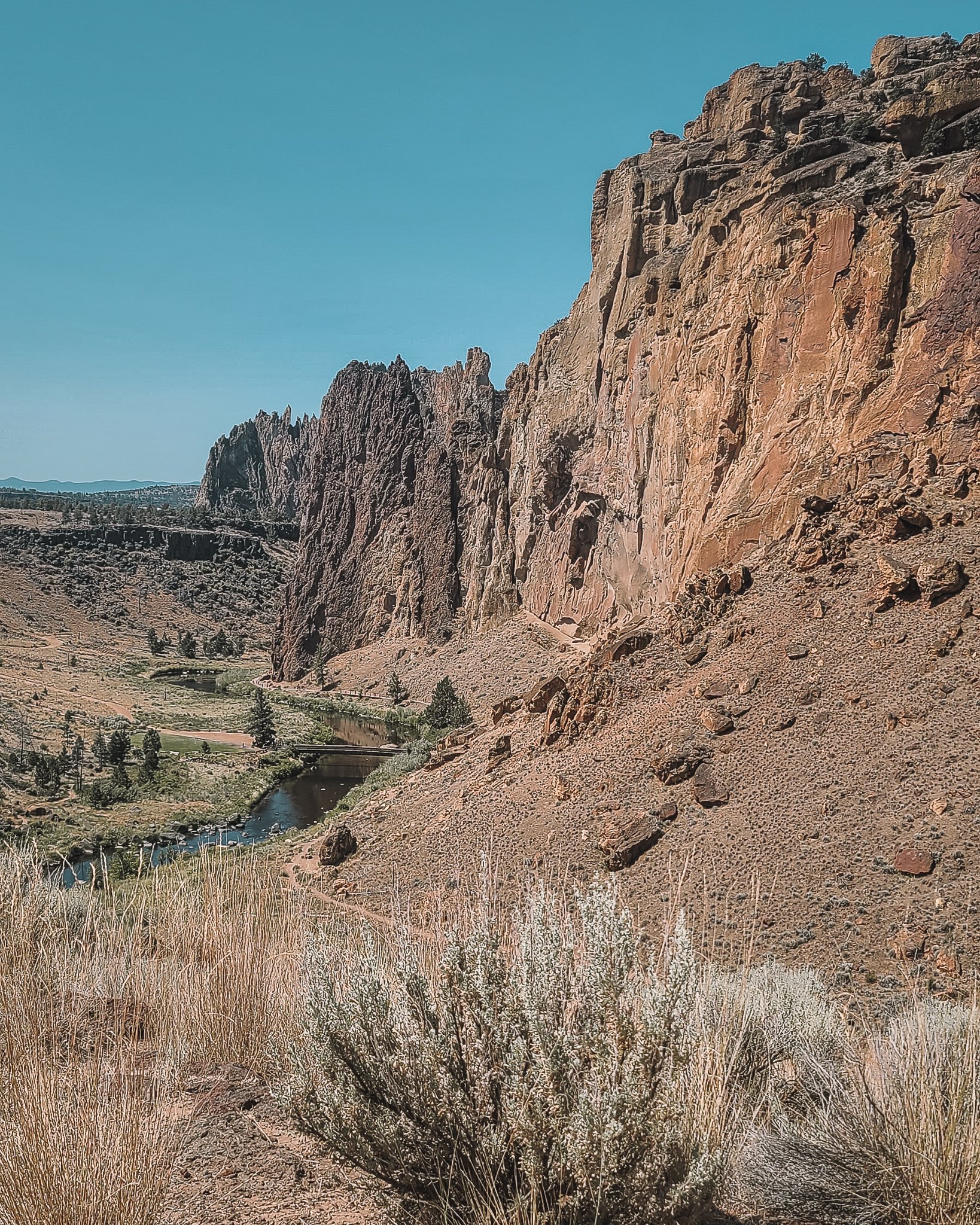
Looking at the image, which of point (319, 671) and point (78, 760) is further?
point (319, 671)

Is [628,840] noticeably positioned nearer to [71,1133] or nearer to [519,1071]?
[519,1071]

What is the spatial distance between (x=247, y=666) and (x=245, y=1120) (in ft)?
328

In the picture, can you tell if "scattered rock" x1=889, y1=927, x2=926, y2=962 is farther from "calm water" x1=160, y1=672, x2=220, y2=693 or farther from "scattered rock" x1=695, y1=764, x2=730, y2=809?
"calm water" x1=160, y1=672, x2=220, y2=693

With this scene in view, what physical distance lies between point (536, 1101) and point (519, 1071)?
172 millimetres

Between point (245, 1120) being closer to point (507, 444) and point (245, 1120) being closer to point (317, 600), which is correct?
point (507, 444)

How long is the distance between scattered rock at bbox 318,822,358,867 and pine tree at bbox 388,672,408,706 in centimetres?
4229

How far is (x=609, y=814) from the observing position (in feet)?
64.3

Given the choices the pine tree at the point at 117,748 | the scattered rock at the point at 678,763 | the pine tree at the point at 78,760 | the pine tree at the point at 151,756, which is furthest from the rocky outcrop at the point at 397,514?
the scattered rock at the point at 678,763

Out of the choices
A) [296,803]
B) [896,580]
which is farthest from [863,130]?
[296,803]

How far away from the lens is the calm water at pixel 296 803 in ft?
108

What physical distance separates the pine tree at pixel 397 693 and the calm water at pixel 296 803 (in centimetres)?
695

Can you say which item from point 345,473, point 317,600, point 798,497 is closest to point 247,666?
point 317,600

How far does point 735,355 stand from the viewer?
3045cm

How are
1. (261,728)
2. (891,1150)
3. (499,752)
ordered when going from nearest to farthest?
Answer: (891,1150) < (499,752) < (261,728)
